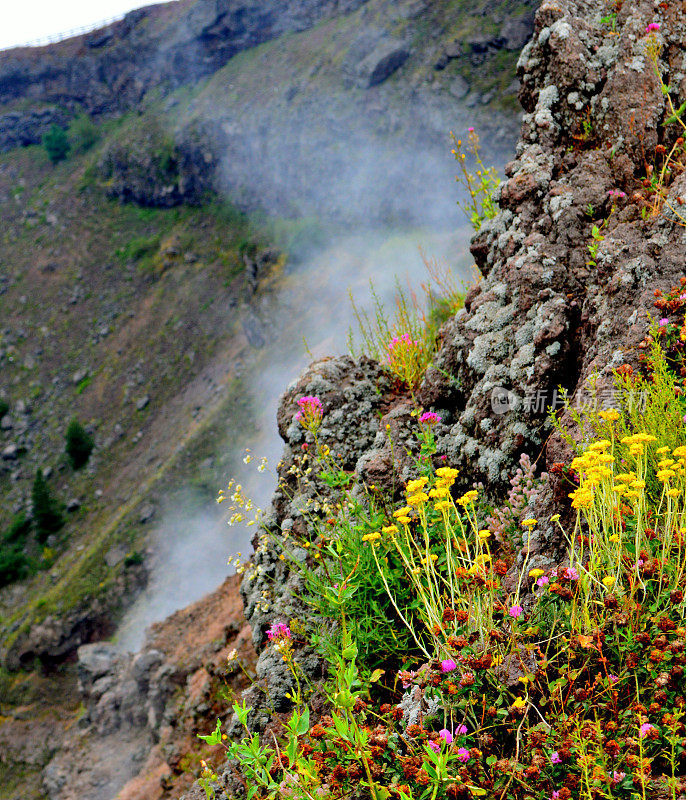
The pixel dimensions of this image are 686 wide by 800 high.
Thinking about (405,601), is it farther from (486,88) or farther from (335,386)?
(486,88)

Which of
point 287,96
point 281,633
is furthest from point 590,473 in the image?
point 287,96

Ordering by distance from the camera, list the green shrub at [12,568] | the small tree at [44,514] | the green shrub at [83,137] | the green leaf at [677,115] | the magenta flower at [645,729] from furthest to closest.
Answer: the green shrub at [83,137]
the small tree at [44,514]
the green shrub at [12,568]
the green leaf at [677,115]
the magenta flower at [645,729]

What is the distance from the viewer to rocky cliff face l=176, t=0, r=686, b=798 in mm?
3438

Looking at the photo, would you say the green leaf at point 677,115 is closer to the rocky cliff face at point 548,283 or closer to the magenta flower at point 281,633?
the rocky cliff face at point 548,283

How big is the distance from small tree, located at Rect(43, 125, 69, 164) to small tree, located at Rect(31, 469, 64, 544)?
126 feet

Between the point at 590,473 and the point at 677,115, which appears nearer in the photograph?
the point at 590,473

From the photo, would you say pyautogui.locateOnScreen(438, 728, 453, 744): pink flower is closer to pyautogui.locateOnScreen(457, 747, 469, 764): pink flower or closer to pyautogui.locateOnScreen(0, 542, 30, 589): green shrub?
pyautogui.locateOnScreen(457, 747, 469, 764): pink flower

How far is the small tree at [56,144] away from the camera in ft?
194

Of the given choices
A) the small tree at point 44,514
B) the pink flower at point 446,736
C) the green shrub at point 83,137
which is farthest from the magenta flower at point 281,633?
the green shrub at point 83,137

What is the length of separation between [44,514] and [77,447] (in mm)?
4473

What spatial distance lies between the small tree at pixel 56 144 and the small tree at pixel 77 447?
3535cm

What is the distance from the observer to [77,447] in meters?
36.6

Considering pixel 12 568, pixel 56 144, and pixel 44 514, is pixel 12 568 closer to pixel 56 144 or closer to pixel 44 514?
pixel 44 514

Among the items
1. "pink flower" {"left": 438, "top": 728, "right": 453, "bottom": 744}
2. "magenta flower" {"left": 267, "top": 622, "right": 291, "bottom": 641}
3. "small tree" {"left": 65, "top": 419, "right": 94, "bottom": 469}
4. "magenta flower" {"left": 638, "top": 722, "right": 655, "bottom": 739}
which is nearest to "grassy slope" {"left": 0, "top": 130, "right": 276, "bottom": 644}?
"small tree" {"left": 65, "top": 419, "right": 94, "bottom": 469}
